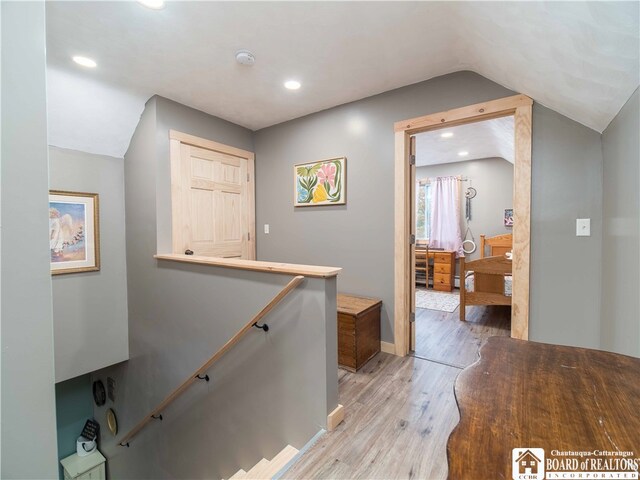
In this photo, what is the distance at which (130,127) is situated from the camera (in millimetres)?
3125

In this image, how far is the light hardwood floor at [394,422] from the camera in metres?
1.48

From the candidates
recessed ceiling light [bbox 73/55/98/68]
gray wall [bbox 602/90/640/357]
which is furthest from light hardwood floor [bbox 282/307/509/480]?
recessed ceiling light [bbox 73/55/98/68]

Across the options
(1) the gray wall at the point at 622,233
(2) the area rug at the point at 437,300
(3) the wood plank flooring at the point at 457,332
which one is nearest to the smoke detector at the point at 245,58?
(1) the gray wall at the point at 622,233

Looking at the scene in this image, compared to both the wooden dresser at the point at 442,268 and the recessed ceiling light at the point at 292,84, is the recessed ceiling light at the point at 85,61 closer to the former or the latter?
the recessed ceiling light at the point at 292,84

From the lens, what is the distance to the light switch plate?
2.01 metres

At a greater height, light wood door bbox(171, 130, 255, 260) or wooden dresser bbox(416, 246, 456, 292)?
light wood door bbox(171, 130, 255, 260)

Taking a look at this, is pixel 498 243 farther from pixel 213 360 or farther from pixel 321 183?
pixel 213 360

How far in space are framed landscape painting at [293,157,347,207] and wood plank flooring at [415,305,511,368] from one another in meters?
1.76

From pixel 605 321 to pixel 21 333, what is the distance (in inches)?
117

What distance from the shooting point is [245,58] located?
2289 millimetres

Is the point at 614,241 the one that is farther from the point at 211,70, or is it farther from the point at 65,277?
the point at 65,277

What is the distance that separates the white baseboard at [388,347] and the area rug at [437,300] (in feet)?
5.94

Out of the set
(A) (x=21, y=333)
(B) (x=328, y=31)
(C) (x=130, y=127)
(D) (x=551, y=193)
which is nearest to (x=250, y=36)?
(B) (x=328, y=31)

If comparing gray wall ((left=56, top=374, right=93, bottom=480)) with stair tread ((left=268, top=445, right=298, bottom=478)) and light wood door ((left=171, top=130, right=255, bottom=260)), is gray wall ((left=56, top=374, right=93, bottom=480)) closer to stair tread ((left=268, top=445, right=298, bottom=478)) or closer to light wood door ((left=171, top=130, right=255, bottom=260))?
light wood door ((left=171, top=130, right=255, bottom=260))
